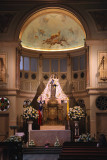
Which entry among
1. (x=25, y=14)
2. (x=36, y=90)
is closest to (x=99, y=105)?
(x=36, y=90)

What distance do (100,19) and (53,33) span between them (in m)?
5.46

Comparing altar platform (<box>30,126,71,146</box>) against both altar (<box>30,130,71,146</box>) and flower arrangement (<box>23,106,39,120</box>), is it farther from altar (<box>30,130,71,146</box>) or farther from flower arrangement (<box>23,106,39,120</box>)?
flower arrangement (<box>23,106,39,120</box>)

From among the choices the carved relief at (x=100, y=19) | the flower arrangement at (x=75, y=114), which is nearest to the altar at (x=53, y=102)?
the flower arrangement at (x=75, y=114)

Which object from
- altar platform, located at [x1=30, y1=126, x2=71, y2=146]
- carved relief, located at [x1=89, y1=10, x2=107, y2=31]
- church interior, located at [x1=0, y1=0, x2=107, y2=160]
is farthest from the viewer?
carved relief, located at [x1=89, y1=10, x2=107, y2=31]

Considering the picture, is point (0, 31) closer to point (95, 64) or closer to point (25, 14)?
point (25, 14)

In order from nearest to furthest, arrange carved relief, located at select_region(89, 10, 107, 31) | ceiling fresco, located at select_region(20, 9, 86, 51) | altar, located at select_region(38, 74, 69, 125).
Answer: altar, located at select_region(38, 74, 69, 125) → carved relief, located at select_region(89, 10, 107, 31) → ceiling fresco, located at select_region(20, 9, 86, 51)

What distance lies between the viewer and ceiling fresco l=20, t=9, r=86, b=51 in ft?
84.5

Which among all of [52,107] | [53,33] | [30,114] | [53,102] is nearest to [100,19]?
[53,33]

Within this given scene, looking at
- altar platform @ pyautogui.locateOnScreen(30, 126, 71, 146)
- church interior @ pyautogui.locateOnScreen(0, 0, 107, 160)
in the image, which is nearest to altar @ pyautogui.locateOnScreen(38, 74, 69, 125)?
church interior @ pyautogui.locateOnScreen(0, 0, 107, 160)

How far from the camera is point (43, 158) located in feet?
51.7

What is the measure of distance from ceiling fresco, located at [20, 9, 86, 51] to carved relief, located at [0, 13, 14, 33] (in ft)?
9.49

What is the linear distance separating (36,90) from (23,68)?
222cm

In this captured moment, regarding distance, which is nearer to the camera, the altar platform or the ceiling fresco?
the altar platform

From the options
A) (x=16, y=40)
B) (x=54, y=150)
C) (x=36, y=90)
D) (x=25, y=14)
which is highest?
(x=25, y=14)
